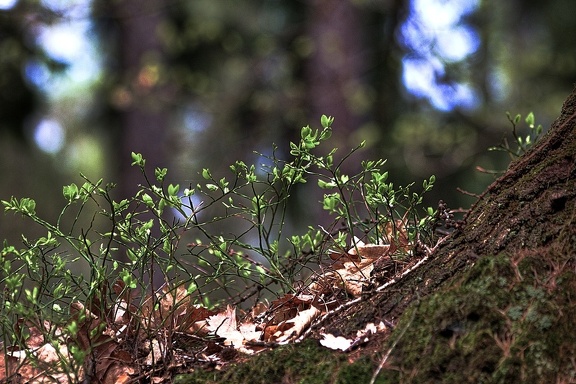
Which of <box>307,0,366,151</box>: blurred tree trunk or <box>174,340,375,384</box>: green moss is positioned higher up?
<box>307,0,366,151</box>: blurred tree trunk

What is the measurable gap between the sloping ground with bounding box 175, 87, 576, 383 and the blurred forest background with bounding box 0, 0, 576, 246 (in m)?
5.09

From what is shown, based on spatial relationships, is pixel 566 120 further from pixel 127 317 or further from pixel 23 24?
pixel 23 24

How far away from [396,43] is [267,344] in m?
6.19

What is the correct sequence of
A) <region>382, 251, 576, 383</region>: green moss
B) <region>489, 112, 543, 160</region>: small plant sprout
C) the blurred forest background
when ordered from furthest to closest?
the blurred forest background, <region>489, 112, 543, 160</region>: small plant sprout, <region>382, 251, 576, 383</region>: green moss

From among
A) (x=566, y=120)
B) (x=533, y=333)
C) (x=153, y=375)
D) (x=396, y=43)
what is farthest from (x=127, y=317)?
(x=396, y=43)

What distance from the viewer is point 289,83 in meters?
8.62

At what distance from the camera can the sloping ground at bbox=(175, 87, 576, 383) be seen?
123 centimetres

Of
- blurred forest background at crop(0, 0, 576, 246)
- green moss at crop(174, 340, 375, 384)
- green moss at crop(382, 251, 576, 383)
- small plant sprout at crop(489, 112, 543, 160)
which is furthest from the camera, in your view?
blurred forest background at crop(0, 0, 576, 246)

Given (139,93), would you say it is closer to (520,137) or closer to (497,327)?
(520,137)

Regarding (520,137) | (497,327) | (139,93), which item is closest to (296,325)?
(497,327)

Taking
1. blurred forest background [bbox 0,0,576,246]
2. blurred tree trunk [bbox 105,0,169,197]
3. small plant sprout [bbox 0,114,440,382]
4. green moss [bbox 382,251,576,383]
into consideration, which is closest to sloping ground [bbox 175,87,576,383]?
green moss [bbox 382,251,576,383]

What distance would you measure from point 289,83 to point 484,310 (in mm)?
7495

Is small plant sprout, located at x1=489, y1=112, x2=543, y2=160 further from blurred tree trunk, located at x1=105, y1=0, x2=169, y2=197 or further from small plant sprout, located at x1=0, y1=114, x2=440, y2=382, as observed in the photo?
blurred tree trunk, located at x1=105, y1=0, x2=169, y2=197

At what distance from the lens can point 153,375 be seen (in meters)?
1.59
